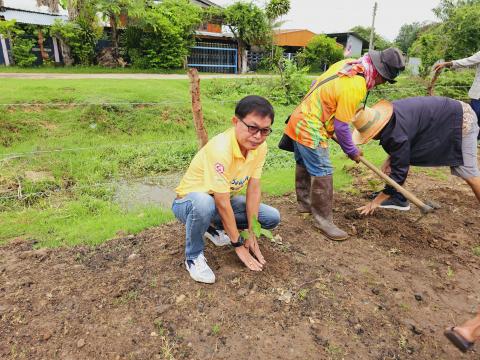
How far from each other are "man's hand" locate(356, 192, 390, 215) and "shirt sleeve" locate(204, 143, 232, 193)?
6.76ft

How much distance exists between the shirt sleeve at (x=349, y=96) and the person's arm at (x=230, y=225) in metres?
1.28

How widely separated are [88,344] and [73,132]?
564 centimetres

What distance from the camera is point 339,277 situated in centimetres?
286

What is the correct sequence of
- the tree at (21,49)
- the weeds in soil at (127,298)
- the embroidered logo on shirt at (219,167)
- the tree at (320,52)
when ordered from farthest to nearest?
1. the tree at (320,52)
2. the tree at (21,49)
3. the weeds in soil at (127,298)
4. the embroidered logo on shirt at (219,167)

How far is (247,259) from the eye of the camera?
2.81 m

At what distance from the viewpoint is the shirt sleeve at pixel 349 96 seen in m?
3.00

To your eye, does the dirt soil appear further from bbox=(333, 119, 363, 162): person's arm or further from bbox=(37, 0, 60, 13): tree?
bbox=(37, 0, 60, 13): tree

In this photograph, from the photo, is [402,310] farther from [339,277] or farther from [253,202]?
[253,202]

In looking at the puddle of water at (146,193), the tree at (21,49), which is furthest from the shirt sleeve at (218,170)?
the tree at (21,49)

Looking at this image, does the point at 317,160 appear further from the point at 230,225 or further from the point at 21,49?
the point at 21,49

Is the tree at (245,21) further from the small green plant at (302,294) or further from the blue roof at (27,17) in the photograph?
the small green plant at (302,294)

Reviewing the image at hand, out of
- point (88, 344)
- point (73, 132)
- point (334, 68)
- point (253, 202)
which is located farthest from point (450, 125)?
point (73, 132)

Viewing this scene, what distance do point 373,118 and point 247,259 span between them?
1733mm

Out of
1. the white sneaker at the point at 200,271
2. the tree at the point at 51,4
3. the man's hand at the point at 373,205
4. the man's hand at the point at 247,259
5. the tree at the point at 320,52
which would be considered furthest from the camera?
the tree at the point at 320,52
